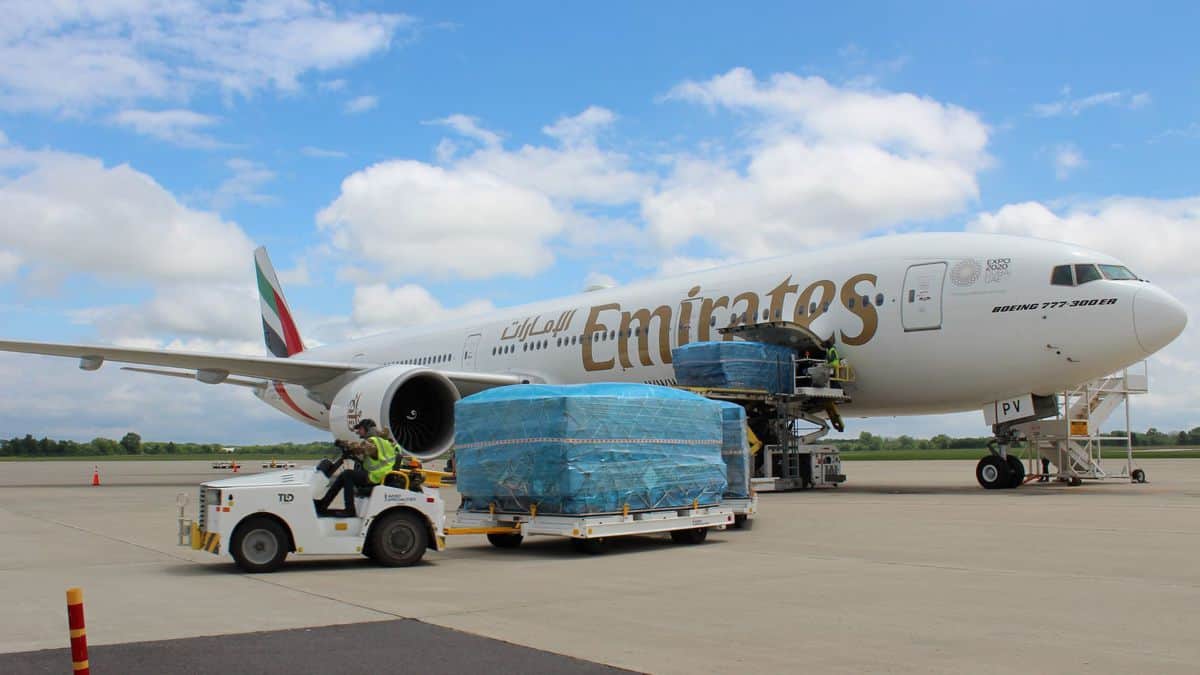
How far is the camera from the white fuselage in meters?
15.0

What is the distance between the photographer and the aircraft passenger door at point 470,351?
26.0m

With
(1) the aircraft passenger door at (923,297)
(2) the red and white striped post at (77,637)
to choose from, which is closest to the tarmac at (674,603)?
(2) the red and white striped post at (77,637)

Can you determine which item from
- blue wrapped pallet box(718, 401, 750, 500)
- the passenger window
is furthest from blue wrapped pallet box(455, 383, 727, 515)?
the passenger window

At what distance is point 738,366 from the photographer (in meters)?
16.8

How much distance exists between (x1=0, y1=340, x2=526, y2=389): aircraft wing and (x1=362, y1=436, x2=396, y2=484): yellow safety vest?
10471 millimetres

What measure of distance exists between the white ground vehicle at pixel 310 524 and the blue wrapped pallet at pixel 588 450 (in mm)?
394

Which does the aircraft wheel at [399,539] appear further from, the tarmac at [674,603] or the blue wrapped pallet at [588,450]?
the blue wrapped pallet at [588,450]

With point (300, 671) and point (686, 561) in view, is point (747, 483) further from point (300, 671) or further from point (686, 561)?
point (300, 671)

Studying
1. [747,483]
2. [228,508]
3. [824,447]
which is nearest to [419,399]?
[824,447]

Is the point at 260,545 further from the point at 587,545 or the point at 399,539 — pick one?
the point at 587,545

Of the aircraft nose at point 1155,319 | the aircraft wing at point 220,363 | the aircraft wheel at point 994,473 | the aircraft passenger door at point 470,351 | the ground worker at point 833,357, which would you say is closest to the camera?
the aircraft nose at point 1155,319

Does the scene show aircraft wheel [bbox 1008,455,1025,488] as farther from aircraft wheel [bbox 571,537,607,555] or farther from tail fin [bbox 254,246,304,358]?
tail fin [bbox 254,246,304,358]

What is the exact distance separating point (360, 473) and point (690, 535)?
3488 mm

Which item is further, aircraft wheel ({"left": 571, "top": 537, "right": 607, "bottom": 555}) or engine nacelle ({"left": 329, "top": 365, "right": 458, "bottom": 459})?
engine nacelle ({"left": 329, "top": 365, "right": 458, "bottom": 459})
